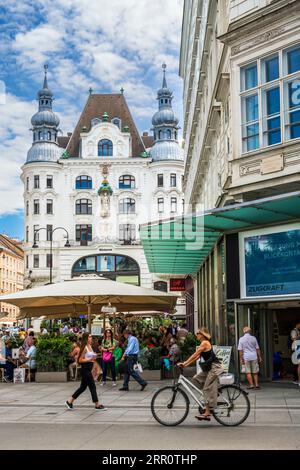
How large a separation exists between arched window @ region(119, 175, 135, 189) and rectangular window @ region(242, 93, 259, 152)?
214 ft

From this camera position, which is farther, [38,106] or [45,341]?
[38,106]

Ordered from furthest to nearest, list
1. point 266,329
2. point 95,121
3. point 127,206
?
1. point 95,121
2. point 127,206
3. point 266,329

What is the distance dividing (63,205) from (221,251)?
6266 cm

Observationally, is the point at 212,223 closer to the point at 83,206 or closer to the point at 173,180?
the point at 83,206

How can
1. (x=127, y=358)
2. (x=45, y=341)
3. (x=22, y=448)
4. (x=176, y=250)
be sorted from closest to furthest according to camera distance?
(x=22, y=448)
(x=127, y=358)
(x=45, y=341)
(x=176, y=250)

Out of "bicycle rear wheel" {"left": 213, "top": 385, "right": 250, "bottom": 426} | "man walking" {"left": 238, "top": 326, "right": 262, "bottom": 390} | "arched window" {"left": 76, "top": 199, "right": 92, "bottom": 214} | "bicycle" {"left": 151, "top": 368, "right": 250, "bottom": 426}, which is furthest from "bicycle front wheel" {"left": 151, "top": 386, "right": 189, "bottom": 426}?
"arched window" {"left": 76, "top": 199, "right": 92, "bottom": 214}

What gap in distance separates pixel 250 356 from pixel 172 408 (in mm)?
5966

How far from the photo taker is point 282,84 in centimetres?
1714

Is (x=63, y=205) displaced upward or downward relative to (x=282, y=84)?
upward

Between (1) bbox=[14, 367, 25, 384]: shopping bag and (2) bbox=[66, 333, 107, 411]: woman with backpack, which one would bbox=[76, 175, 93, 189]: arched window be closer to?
(1) bbox=[14, 367, 25, 384]: shopping bag

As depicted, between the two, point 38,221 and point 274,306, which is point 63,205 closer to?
point 38,221

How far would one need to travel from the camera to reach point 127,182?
275ft

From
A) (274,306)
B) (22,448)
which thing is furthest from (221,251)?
(22,448)

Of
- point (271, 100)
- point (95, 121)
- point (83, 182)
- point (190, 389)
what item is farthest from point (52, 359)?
point (95, 121)
